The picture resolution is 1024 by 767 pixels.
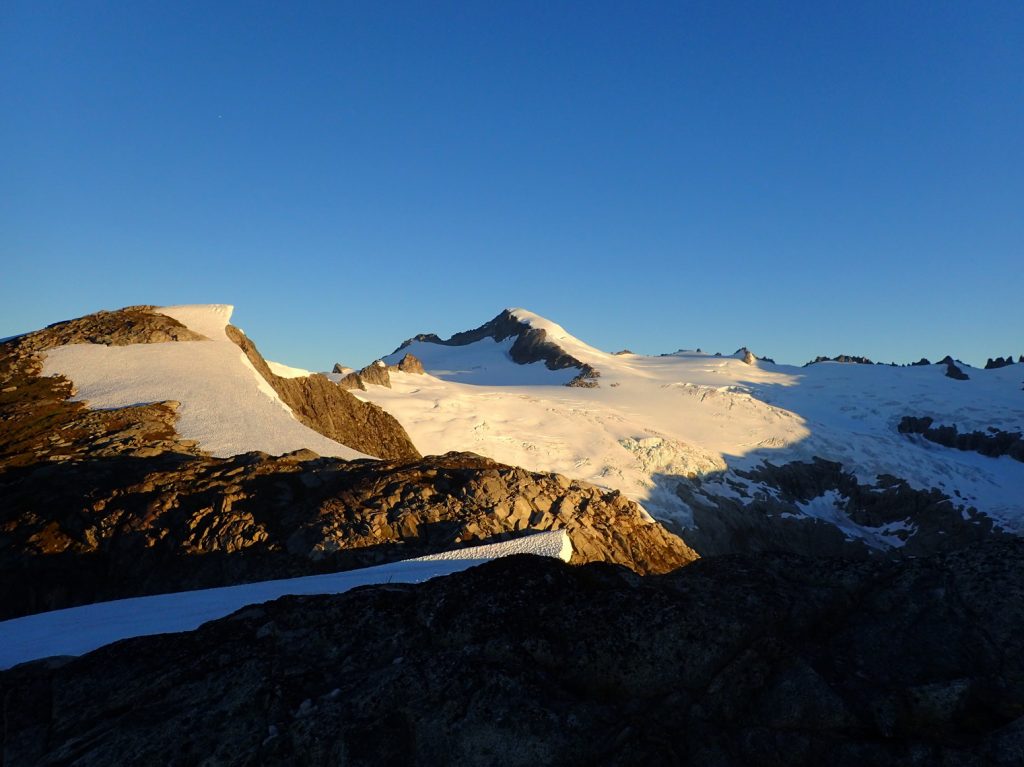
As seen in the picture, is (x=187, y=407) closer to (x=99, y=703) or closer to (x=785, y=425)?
(x=99, y=703)

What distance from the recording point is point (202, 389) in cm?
3538

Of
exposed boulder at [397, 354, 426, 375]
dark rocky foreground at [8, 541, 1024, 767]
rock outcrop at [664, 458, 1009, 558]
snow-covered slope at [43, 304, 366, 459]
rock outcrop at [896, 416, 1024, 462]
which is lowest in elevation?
rock outcrop at [664, 458, 1009, 558]

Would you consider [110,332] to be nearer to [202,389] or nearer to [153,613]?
[202,389]

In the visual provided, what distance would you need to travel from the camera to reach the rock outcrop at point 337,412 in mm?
44031

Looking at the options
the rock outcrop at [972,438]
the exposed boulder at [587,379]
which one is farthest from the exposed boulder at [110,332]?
the rock outcrop at [972,438]

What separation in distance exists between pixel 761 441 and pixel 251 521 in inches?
2671

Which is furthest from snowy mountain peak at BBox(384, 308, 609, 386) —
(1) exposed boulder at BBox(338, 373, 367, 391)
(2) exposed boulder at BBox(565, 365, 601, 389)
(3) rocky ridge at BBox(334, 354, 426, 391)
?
(1) exposed boulder at BBox(338, 373, 367, 391)

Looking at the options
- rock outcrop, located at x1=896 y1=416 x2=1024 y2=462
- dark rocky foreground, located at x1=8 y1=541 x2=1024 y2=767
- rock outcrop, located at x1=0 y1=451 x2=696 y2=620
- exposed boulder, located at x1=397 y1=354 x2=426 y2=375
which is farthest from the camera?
exposed boulder, located at x1=397 y1=354 x2=426 y2=375

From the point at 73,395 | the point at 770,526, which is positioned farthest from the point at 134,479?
the point at 770,526

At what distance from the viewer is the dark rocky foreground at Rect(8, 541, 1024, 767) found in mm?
5816

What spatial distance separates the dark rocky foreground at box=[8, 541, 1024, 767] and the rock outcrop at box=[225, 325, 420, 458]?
1354 inches

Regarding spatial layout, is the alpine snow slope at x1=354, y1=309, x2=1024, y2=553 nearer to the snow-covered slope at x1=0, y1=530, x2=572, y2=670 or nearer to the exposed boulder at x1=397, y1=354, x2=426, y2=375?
the exposed boulder at x1=397, y1=354, x2=426, y2=375

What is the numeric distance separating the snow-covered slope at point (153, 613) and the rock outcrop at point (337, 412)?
1026 inches

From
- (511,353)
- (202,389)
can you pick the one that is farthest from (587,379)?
(202,389)
